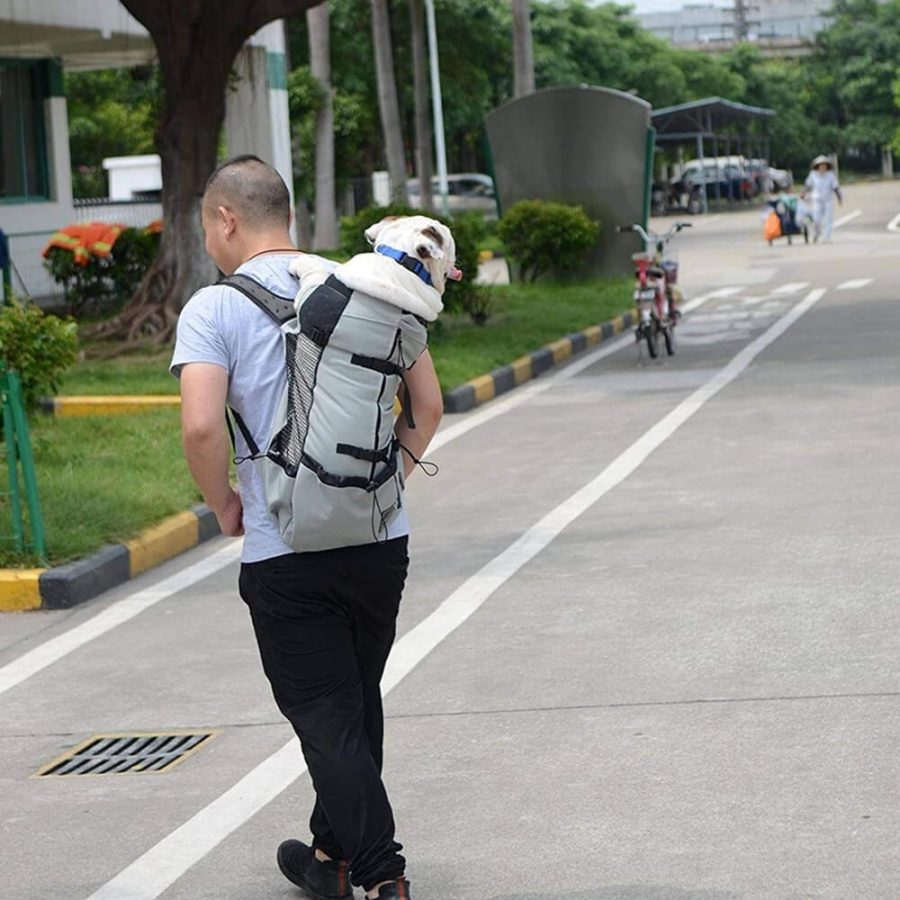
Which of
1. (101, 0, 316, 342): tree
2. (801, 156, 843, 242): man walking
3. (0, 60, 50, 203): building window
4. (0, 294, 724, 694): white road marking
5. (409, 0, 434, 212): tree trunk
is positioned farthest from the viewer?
(409, 0, 434, 212): tree trunk

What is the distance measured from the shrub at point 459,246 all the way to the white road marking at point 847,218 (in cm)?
2468

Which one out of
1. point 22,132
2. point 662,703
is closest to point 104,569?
point 662,703

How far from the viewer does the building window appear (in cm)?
2611

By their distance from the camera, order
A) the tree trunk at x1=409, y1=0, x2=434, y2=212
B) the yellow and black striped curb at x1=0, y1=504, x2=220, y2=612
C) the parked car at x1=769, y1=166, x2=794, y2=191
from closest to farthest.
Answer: the yellow and black striped curb at x1=0, y1=504, x2=220, y2=612
the tree trunk at x1=409, y1=0, x2=434, y2=212
the parked car at x1=769, y1=166, x2=794, y2=191

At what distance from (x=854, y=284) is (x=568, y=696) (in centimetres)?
1939

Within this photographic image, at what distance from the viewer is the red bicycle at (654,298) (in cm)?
1689

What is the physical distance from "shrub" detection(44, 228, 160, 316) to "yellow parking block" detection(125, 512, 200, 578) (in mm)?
13615

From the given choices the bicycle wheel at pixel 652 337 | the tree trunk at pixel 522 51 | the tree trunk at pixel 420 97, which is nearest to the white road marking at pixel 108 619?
the bicycle wheel at pixel 652 337

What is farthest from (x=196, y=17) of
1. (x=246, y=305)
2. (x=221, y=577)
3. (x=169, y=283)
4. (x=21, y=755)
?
(x=246, y=305)

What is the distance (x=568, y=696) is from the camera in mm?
6352

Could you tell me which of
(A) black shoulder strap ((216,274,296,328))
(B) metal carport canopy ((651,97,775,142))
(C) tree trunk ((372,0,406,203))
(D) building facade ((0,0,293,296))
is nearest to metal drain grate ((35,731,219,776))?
(A) black shoulder strap ((216,274,296,328))

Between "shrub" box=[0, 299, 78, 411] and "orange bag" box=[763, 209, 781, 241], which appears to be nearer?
"shrub" box=[0, 299, 78, 411]

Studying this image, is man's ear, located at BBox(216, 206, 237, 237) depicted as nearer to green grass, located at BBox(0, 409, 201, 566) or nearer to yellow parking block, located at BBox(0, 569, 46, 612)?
yellow parking block, located at BBox(0, 569, 46, 612)

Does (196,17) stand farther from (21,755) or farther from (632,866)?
(632,866)
